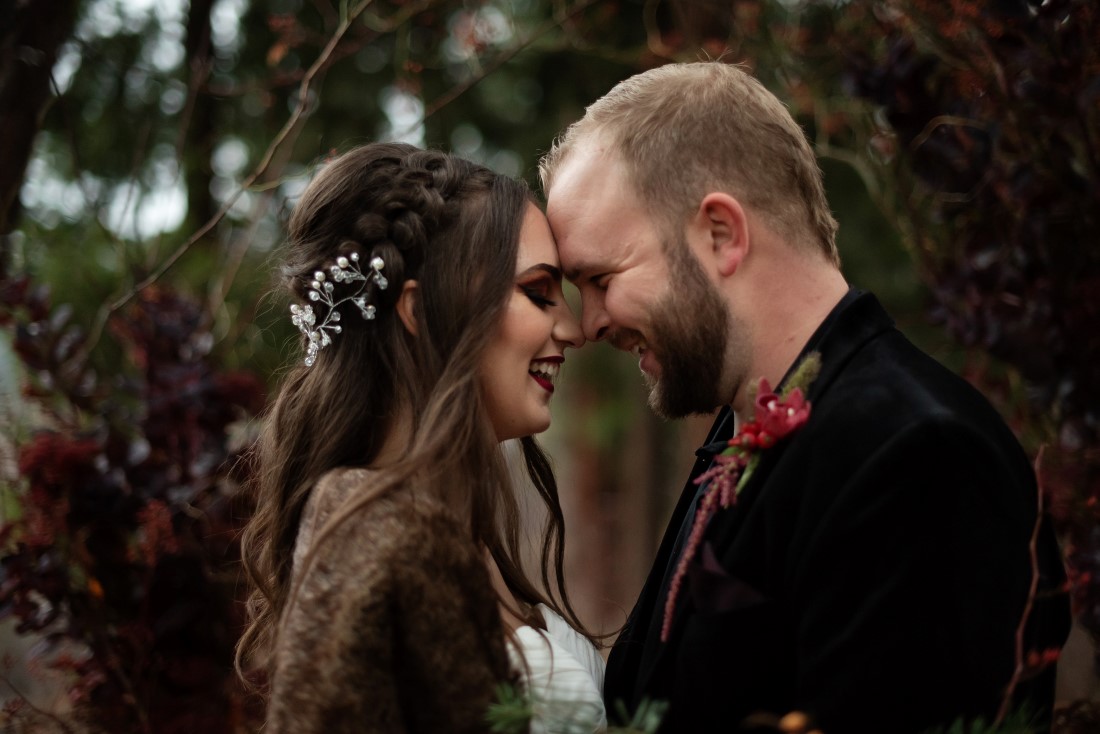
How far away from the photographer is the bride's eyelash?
109 inches

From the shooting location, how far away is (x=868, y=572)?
211 cm

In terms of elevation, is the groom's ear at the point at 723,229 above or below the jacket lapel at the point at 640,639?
above

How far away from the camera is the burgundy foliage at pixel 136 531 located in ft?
11.5

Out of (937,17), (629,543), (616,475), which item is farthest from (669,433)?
(937,17)

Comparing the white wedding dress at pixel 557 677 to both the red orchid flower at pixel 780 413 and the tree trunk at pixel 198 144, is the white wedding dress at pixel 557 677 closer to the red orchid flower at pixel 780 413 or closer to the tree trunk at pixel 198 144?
the red orchid flower at pixel 780 413

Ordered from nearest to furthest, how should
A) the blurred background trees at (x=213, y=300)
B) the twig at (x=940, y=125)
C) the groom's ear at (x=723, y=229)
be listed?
the groom's ear at (x=723, y=229)
the blurred background trees at (x=213, y=300)
the twig at (x=940, y=125)

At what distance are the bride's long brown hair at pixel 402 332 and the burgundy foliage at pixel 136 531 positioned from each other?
3.01 ft

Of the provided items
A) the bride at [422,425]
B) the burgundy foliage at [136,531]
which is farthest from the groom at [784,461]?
the burgundy foliage at [136,531]

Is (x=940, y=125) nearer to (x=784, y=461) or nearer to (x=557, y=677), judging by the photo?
(x=784, y=461)

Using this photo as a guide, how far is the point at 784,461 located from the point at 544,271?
815 mm

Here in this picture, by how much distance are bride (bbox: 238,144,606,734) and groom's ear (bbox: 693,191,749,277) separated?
411 mm

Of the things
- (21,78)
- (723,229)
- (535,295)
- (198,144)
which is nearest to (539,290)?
(535,295)

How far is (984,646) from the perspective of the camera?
2.07 metres

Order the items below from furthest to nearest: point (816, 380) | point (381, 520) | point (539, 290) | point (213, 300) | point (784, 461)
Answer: point (213, 300), point (539, 290), point (816, 380), point (784, 461), point (381, 520)
